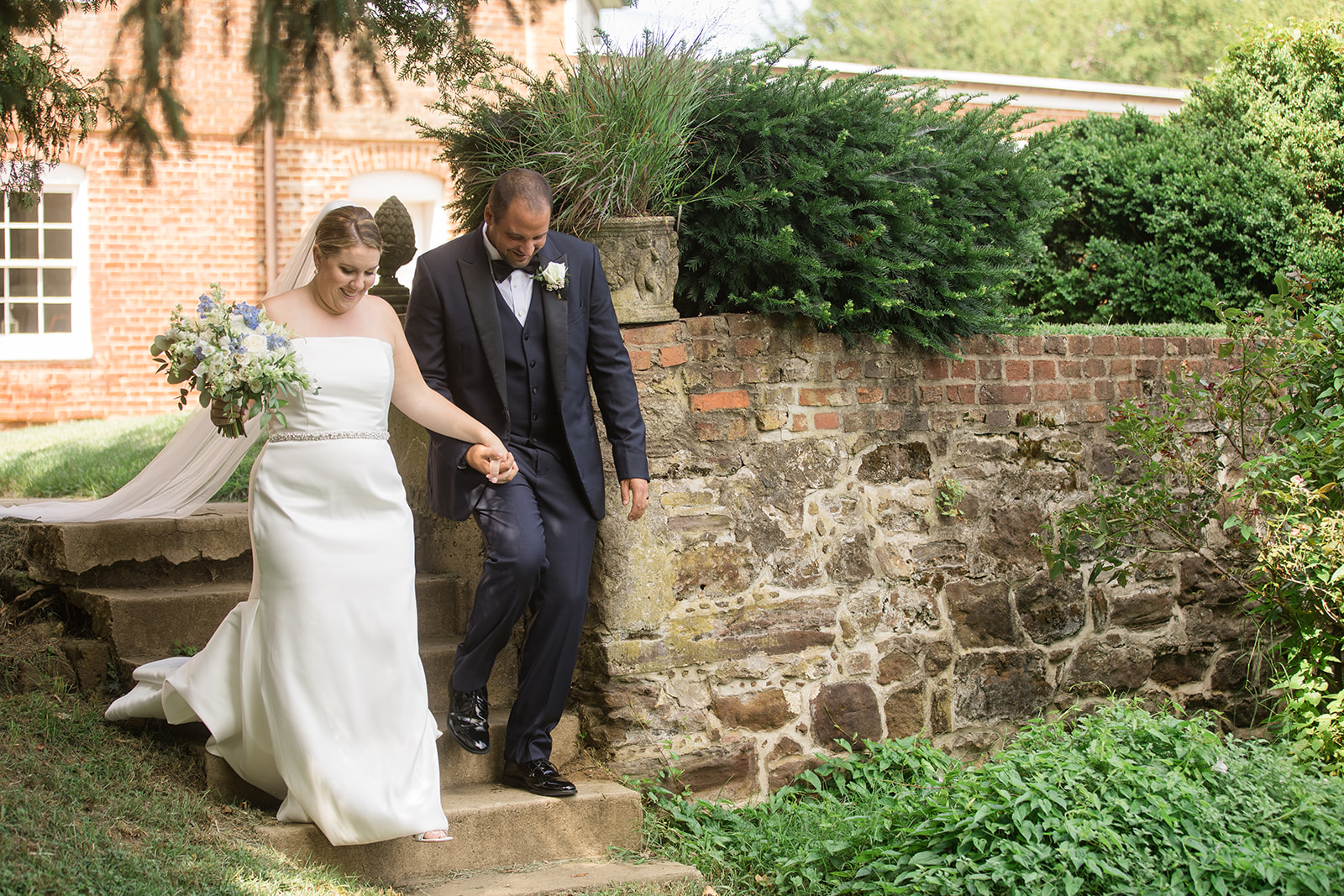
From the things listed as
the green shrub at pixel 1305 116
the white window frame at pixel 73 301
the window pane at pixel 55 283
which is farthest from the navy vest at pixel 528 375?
the window pane at pixel 55 283

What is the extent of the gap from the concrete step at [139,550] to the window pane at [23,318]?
892 cm

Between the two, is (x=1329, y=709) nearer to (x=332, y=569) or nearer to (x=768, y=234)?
(x=768, y=234)

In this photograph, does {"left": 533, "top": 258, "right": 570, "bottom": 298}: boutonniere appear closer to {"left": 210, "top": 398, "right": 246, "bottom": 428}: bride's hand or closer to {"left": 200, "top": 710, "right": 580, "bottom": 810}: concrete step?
{"left": 210, "top": 398, "right": 246, "bottom": 428}: bride's hand

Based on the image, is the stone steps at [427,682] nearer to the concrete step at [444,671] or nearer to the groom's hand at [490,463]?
the concrete step at [444,671]

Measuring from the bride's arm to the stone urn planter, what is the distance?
0.87 meters

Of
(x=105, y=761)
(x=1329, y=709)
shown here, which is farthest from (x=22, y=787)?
(x=1329, y=709)

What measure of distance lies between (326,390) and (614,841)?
1915mm

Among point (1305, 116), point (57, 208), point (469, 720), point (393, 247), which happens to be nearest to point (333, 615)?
point (469, 720)

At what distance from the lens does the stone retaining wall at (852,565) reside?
464cm

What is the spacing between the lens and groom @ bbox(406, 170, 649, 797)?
403 centimetres

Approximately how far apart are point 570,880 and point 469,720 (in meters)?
0.67

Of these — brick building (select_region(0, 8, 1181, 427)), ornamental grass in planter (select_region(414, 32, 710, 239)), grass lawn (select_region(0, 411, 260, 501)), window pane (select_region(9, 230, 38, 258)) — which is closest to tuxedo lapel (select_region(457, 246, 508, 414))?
ornamental grass in planter (select_region(414, 32, 710, 239))

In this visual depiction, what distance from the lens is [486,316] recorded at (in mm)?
4082

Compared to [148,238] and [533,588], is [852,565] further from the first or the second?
[148,238]
